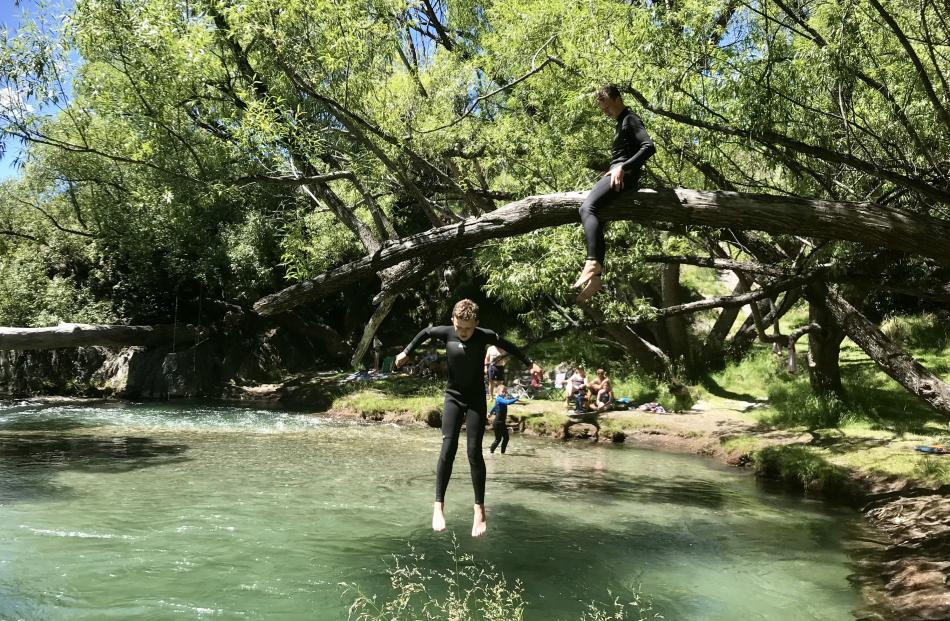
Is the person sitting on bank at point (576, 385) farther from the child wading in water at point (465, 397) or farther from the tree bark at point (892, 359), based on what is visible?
the child wading in water at point (465, 397)

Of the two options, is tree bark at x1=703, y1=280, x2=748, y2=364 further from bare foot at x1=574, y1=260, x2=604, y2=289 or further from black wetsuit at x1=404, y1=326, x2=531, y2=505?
bare foot at x1=574, y1=260, x2=604, y2=289

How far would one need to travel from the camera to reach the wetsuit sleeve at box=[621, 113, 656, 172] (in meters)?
5.22

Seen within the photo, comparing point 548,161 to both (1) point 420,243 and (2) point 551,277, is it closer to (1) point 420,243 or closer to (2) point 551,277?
(2) point 551,277

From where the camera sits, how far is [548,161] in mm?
11938

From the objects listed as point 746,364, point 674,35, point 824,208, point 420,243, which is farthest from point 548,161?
point 746,364

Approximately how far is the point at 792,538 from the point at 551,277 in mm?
6316

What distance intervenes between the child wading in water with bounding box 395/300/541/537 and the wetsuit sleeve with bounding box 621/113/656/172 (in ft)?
5.92

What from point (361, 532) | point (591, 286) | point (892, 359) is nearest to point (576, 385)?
point (892, 359)

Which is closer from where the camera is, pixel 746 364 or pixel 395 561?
pixel 395 561

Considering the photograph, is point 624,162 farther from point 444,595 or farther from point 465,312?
point 444,595

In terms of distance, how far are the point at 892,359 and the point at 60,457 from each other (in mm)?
13290

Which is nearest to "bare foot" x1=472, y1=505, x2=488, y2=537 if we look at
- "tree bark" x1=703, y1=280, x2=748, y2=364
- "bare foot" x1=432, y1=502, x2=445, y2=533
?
"bare foot" x1=432, y1=502, x2=445, y2=533

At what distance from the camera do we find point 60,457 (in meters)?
11.9

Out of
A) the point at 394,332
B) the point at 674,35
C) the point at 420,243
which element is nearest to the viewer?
the point at 420,243
